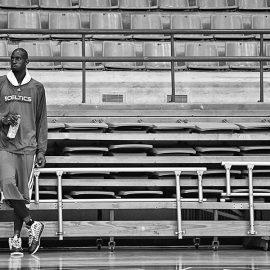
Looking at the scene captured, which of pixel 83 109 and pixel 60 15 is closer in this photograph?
pixel 83 109

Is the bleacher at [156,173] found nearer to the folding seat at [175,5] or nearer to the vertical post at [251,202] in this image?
the vertical post at [251,202]

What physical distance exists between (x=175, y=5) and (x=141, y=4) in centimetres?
52

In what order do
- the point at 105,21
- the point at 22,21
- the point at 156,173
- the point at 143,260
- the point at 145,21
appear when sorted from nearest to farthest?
the point at 143,260 < the point at 156,173 < the point at 22,21 < the point at 105,21 < the point at 145,21

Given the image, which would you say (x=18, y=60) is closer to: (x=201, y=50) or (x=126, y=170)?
(x=126, y=170)

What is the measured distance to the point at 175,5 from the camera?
16.5m

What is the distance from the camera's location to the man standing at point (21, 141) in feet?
33.0

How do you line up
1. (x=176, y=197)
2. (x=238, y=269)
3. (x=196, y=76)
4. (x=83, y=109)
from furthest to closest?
(x=196, y=76) < (x=83, y=109) < (x=176, y=197) < (x=238, y=269)

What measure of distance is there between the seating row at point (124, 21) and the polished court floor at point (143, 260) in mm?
5561

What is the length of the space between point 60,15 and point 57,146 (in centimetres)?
468

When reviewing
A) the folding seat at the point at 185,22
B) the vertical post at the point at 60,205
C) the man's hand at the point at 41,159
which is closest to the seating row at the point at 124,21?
the folding seat at the point at 185,22

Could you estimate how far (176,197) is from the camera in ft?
35.3

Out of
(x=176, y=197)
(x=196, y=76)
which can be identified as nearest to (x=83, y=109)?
(x=176, y=197)

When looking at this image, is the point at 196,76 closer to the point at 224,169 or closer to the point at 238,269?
the point at 224,169

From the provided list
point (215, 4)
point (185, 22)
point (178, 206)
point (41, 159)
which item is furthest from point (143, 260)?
point (215, 4)
